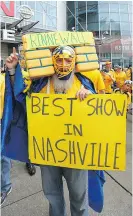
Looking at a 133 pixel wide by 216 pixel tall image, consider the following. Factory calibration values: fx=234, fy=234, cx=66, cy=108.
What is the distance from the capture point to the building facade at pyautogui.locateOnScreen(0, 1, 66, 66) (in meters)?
14.1

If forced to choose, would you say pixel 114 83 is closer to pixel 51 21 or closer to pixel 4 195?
pixel 4 195

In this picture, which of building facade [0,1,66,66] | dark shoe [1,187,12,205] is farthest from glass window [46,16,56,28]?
dark shoe [1,187,12,205]

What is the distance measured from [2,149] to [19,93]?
56 cm

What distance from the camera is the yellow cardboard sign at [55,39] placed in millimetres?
1716

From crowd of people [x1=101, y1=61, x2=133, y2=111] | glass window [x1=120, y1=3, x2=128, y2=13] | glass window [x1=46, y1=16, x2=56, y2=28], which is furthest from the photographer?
glass window [x1=120, y1=3, x2=128, y2=13]

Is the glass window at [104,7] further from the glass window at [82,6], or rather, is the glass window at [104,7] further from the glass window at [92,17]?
the glass window at [82,6]

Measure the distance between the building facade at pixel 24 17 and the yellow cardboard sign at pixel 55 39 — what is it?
444 inches

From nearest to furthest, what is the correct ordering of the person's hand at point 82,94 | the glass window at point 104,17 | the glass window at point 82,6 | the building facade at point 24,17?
the person's hand at point 82,94 < the building facade at point 24,17 < the glass window at point 104,17 < the glass window at point 82,6

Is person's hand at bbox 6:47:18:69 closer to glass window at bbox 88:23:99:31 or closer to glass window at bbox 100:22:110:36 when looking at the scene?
glass window at bbox 100:22:110:36

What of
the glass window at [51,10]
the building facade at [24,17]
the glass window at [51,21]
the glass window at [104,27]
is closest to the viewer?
the building facade at [24,17]

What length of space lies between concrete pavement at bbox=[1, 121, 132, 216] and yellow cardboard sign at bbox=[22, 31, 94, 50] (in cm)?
165

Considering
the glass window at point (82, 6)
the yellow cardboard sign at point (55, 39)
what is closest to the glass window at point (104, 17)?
the glass window at point (82, 6)

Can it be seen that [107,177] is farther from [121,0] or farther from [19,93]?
[121,0]

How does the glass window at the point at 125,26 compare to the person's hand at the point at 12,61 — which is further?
the glass window at the point at 125,26
